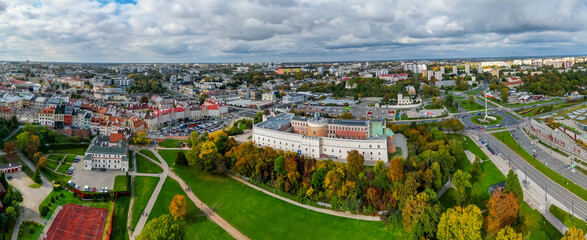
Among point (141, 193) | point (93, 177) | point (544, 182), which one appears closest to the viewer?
point (544, 182)

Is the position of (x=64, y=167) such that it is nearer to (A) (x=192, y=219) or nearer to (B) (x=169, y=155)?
(B) (x=169, y=155)

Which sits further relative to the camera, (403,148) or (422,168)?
(403,148)

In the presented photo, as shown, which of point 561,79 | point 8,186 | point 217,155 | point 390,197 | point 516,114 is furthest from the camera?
point 561,79

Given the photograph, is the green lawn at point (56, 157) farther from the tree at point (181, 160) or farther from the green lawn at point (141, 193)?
the tree at point (181, 160)

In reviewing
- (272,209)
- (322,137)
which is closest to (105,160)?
(272,209)

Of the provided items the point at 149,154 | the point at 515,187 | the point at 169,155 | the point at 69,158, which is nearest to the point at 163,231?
the point at 169,155

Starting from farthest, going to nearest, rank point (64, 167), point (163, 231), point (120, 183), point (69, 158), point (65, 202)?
1. point (69, 158)
2. point (64, 167)
3. point (120, 183)
4. point (65, 202)
5. point (163, 231)

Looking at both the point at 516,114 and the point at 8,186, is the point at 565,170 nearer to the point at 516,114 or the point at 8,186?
the point at 516,114

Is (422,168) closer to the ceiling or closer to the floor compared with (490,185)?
closer to the ceiling
